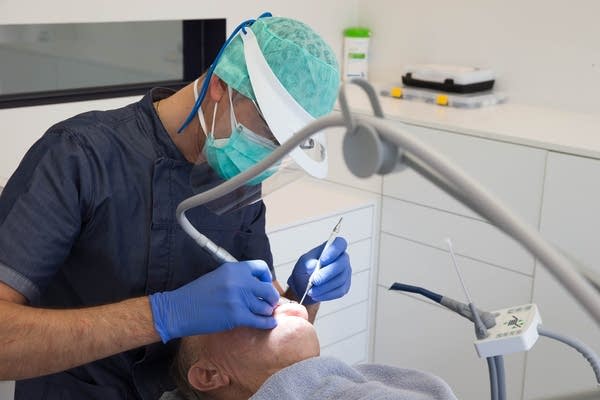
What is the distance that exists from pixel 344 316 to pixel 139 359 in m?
1.36

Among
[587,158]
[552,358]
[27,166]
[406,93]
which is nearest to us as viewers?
[27,166]

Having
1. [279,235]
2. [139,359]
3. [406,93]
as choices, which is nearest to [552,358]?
[279,235]

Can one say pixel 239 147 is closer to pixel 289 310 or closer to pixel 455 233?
pixel 289 310

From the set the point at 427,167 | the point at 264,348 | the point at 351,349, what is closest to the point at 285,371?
the point at 264,348

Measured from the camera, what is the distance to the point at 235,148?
1.47 metres

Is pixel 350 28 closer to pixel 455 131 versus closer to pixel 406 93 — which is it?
pixel 406 93

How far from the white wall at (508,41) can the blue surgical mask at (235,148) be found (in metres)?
1.67

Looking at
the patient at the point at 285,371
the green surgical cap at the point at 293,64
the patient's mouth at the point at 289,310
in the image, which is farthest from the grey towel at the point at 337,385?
the green surgical cap at the point at 293,64

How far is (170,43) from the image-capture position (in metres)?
3.10

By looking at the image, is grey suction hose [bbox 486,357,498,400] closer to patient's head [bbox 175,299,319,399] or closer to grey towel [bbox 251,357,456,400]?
grey towel [bbox 251,357,456,400]

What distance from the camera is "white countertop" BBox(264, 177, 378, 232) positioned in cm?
265

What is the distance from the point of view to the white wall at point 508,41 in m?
2.75

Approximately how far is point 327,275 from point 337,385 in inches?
12.5

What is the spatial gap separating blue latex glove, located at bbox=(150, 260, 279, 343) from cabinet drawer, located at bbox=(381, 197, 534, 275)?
119 cm
